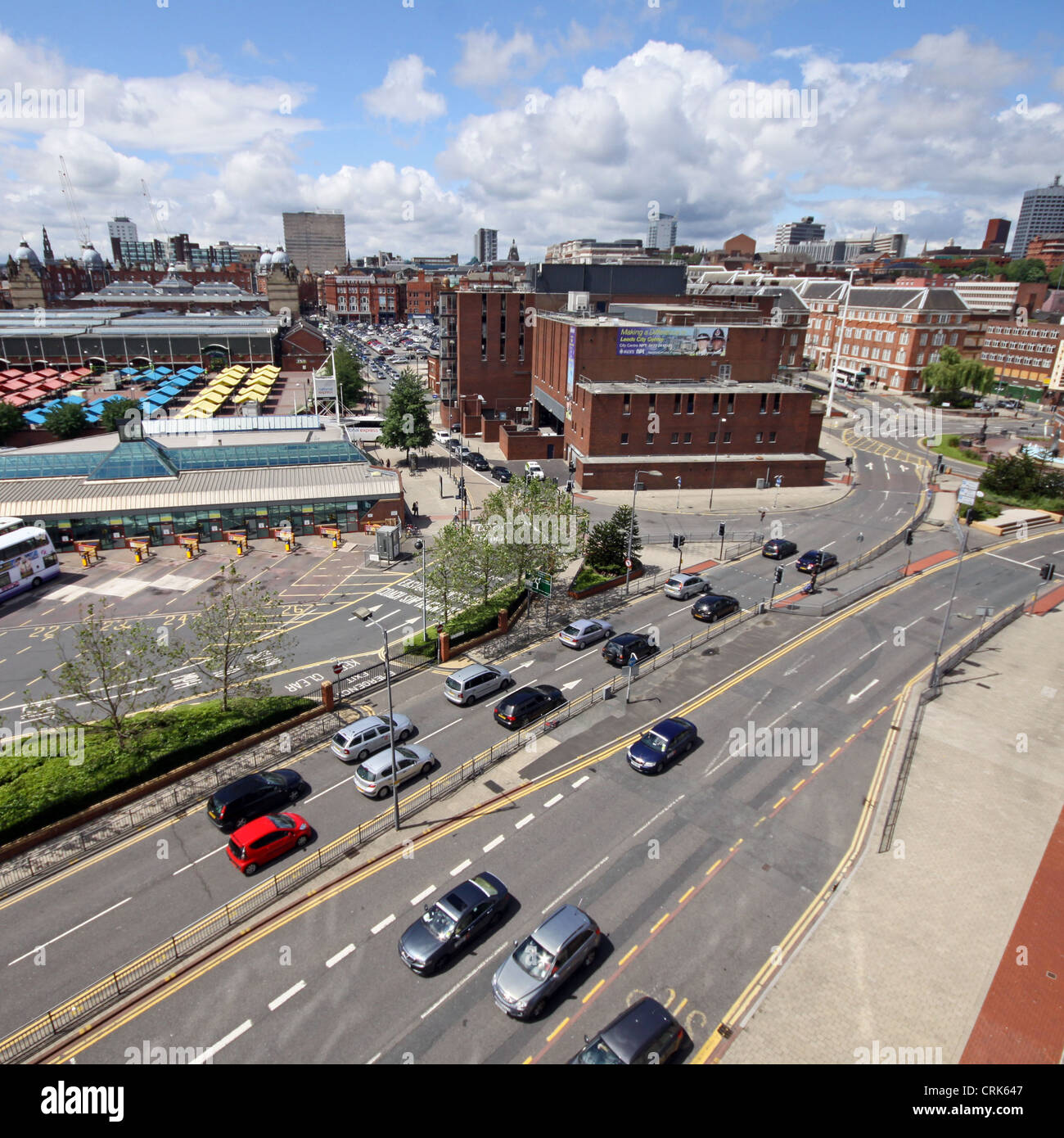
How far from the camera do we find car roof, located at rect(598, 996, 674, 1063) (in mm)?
14484

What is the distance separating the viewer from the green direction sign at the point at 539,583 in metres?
35.6

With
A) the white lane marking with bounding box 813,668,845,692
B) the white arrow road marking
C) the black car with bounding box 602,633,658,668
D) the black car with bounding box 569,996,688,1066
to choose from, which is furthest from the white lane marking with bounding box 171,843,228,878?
the white arrow road marking

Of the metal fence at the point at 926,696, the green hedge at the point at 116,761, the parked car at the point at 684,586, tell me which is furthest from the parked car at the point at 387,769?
the parked car at the point at 684,586

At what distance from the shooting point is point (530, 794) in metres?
24.1

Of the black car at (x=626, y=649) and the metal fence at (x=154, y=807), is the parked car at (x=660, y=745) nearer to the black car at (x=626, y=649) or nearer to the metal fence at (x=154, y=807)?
the black car at (x=626, y=649)

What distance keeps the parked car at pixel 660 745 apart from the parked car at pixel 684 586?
14081 mm

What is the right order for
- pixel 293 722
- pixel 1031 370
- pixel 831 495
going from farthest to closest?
pixel 1031 370 → pixel 831 495 → pixel 293 722

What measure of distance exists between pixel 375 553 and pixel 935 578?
37.2m

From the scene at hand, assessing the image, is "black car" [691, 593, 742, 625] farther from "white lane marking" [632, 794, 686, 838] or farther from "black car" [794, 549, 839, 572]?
"white lane marking" [632, 794, 686, 838]

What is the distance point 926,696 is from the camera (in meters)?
30.6

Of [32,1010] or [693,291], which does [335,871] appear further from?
[693,291]

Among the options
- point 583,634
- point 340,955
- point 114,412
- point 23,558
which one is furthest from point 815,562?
point 114,412

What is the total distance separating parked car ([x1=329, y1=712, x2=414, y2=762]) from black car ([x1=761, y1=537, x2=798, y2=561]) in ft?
100.0
